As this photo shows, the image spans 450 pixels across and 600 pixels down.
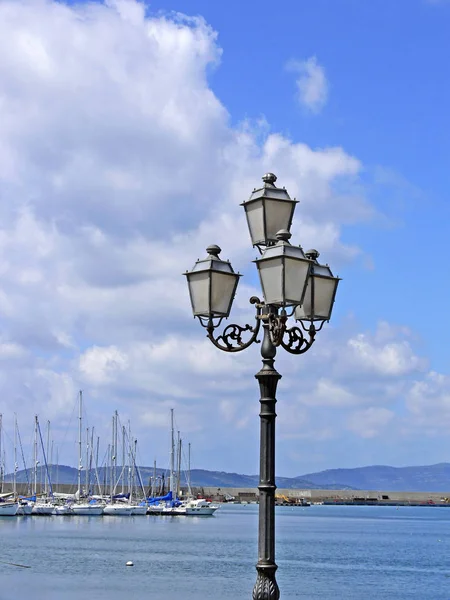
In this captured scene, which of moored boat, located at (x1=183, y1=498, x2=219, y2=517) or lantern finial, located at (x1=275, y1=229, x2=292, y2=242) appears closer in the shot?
lantern finial, located at (x1=275, y1=229, x2=292, y2=242)

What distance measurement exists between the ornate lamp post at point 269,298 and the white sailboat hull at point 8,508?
129616mm

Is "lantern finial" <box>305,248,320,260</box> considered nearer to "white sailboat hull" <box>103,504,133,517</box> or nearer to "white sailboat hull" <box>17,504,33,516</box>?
"white sailboat hull" <box>103,504,133,517</box>

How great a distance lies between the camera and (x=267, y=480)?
9.84 meters

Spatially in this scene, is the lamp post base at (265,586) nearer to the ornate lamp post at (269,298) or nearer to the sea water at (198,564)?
the ornate lamp post at (269,298)

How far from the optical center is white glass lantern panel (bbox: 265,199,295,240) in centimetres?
992

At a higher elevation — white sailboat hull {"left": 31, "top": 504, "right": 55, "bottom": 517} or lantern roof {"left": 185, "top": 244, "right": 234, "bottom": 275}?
lantern roof {"left": 185, "top": 244, "right": 234, "bottom": 275}

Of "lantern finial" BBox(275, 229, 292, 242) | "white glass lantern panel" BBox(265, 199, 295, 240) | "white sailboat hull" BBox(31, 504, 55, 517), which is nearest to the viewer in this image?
"lantern finial" BBox(275, 229, 292, 242)

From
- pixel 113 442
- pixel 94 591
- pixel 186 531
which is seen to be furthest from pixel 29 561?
Answer: pixel 113 442

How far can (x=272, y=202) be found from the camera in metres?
9.94

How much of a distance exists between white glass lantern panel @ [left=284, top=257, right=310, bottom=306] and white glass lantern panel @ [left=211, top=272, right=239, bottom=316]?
993mm

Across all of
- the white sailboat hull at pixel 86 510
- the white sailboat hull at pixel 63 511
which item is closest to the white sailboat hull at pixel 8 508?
the white sailboat hull at pixel 63 511

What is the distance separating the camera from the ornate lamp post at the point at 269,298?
30.7ft

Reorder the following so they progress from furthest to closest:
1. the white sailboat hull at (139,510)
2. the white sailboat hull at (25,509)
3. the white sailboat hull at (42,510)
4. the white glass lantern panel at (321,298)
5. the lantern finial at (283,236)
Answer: the white sailboat hull at (139,510), the white sailboat hull at (42,510), the white sailboat hull at (25,509), the white glass lantern panel at (321,298), the lantern finial at (283,236)

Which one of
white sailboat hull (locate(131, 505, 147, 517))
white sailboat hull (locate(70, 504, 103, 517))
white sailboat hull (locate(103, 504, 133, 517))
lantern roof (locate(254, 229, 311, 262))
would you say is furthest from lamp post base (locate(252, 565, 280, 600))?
white sailboat hull (locate(131, 505, 147, 517))
